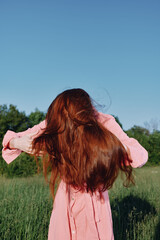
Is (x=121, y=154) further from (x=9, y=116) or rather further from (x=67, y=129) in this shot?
(x=9, y=116)

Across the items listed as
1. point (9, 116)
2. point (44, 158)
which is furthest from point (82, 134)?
point (9, 116)

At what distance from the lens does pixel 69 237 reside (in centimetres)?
151

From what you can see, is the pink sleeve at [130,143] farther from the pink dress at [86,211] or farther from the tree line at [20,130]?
the tree line at [20,130]

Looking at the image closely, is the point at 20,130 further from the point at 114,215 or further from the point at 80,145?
the point at 80,145

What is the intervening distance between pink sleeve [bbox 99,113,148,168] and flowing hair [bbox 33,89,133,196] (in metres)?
0.04

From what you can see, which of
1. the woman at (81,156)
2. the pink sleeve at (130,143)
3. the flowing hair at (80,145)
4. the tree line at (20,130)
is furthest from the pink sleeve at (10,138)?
the tree line at (20,130)

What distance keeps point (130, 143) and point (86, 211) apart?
51 centimetres

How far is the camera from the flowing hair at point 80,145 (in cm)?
139

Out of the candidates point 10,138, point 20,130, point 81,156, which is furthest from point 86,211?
point 20,130

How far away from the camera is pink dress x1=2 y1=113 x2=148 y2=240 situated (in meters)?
1.50

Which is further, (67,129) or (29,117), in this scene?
(29,117)

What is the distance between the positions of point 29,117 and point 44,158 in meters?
12.3

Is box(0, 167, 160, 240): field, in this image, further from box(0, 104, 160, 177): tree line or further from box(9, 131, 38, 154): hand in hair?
box(0, 104, 160, 177): tree line

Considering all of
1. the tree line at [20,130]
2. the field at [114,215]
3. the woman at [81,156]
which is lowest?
the field at [114,215]
